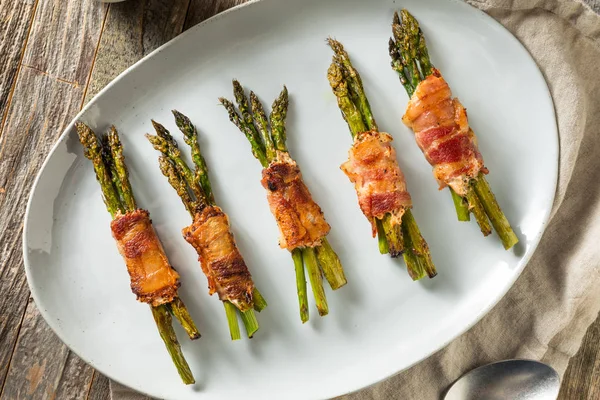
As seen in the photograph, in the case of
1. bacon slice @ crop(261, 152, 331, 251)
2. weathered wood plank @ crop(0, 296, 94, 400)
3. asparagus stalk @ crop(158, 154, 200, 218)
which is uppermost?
asparagus stalk @ crop(158, 154, 200, 218)

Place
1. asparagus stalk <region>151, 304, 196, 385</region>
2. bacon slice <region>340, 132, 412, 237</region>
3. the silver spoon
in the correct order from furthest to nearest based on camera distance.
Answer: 1. the silver spoon
2. asparagus stalk <region>151, 304, 196, 385</region>
3. bacon slice <region>340, 132, 412, 237</region>

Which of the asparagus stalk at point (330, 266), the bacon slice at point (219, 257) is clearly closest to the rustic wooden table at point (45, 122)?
the bacon slice at point (219, 257)

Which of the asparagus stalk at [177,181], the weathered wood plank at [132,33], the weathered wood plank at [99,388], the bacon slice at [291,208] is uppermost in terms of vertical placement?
the weathered wood plank at [132,33]

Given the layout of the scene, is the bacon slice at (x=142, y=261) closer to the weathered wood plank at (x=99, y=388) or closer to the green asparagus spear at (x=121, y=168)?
the green asparagus spear at (x=121, y=168)

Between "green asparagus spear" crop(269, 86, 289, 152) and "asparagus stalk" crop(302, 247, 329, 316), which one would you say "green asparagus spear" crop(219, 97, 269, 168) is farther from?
"asparagus stalk" crop(302, 247, 329, 316)

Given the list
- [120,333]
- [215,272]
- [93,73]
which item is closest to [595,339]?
[215,272]

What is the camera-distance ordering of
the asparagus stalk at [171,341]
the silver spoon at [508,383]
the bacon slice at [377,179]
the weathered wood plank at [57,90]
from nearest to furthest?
the bacon slice at [377,179] → the asparagus stalk at [171,341] → the silver spoon at [508,383] → the weathered wood plank at [57,90]

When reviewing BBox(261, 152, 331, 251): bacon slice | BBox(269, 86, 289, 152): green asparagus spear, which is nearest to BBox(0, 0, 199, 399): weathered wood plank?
BBox(269, 86, 289, 152): green asparagus spear
